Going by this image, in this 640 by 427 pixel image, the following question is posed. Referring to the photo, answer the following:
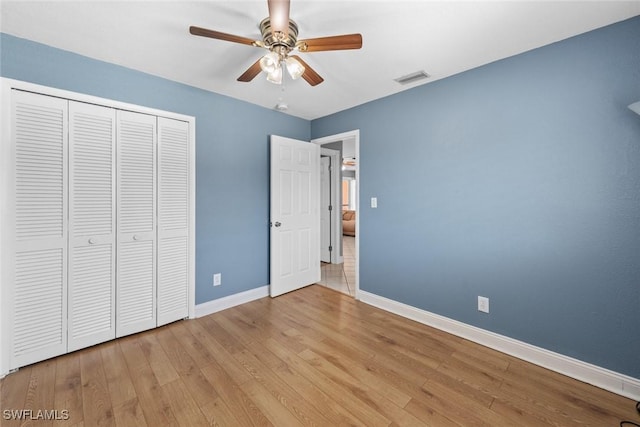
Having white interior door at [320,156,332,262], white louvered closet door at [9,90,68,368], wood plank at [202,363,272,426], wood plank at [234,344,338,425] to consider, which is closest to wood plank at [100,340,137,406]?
white louvered closet door at [9,90,68,368]

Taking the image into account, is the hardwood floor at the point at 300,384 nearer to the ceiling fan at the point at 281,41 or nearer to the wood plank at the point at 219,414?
the wood plank at the point at 219,414

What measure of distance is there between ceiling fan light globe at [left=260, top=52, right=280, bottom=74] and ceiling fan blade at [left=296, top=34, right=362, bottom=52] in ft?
0.52

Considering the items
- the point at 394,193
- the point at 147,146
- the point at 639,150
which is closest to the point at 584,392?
the point at 639,150

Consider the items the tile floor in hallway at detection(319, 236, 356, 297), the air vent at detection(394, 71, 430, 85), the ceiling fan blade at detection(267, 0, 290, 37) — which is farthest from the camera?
the tile floor in hallway at detection(319, 236, 356, 297)

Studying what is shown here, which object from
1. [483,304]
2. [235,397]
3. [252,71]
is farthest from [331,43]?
[483,304]

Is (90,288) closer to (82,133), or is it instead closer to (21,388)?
(21,388)

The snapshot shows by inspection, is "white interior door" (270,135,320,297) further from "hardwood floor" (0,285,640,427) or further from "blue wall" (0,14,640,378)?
"hardwood floor" (0,285,640,427)

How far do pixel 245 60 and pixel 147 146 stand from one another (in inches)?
48.3

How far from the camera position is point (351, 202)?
10.8 metres

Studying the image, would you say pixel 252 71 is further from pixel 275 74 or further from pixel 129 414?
pixel 129 414

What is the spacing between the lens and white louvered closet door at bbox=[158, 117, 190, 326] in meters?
2.52

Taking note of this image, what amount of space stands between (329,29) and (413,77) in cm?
109

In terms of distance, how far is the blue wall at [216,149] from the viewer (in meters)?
2.08

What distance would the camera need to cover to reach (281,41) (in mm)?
1538
